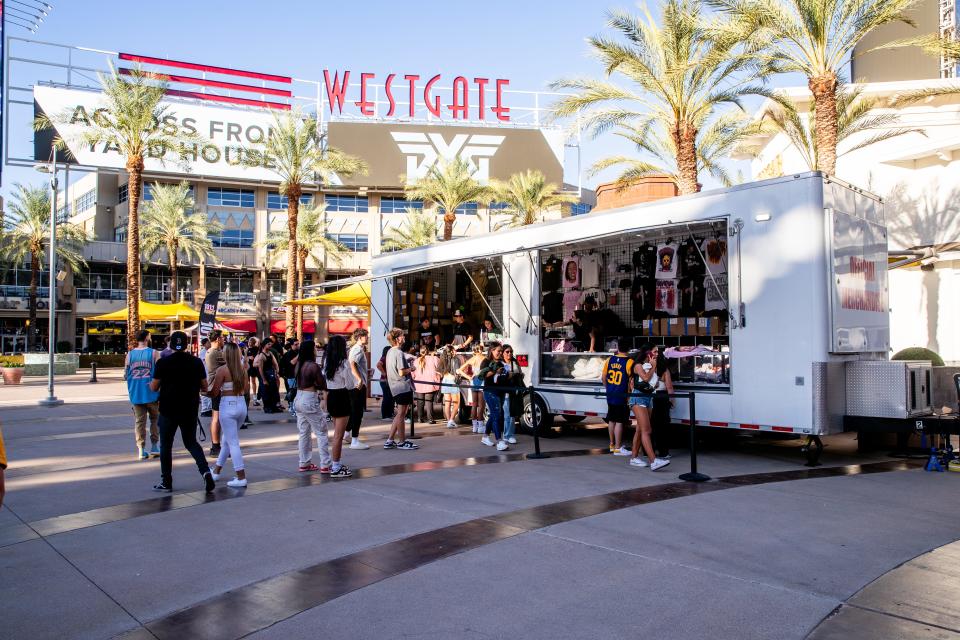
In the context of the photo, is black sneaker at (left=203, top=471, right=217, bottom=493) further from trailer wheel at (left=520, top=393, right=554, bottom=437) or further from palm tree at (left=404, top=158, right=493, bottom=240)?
palm tree at (left=404, top=158, right=493, bottom=240)

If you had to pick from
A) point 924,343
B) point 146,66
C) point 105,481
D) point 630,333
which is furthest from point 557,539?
point 146,66

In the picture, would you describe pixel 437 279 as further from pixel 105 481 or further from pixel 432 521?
pixel 432 521

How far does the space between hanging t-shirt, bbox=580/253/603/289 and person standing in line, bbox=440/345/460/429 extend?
312 centimetres

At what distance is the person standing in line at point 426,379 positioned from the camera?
14.6 meters

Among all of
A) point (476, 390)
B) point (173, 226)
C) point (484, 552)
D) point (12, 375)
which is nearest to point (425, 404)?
point (476, 390)

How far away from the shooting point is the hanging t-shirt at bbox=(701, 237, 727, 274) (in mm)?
12086

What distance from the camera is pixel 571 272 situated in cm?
1480

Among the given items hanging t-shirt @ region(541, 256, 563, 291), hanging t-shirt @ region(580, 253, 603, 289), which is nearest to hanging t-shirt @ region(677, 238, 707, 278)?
hanging t-shirt @ region(580, 253, 603, 289)

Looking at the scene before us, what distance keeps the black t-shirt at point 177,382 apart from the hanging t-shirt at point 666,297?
818cm

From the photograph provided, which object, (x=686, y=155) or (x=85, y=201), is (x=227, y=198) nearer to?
(x=85, y=201)

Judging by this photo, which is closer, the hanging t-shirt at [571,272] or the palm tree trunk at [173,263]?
the hanging t-shirt at [571,272]

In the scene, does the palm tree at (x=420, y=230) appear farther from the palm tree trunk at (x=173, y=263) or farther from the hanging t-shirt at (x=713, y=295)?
the hanging t-shirt at (x=713, y=295)

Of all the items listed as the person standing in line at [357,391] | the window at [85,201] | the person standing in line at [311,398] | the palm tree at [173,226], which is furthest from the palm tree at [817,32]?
the window at [85,201]

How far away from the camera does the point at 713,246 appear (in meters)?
12.3
